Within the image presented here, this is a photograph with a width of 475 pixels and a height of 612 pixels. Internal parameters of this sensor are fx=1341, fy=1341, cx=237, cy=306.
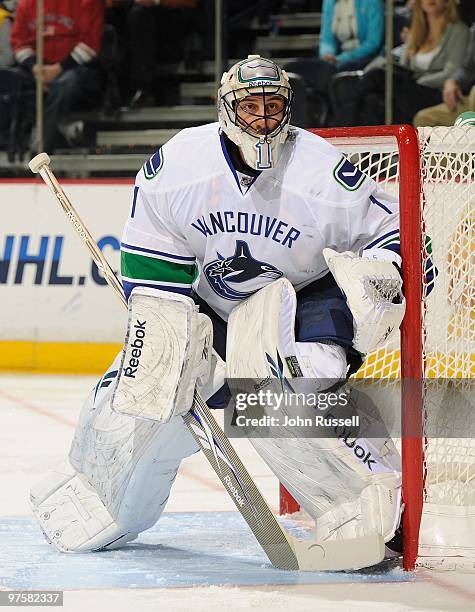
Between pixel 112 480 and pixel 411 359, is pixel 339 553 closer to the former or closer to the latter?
pixel 411 359

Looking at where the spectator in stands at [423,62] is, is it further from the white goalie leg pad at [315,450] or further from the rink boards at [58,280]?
the white goalie leg pad at [315,450]

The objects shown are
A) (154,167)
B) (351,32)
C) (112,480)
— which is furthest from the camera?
(351,32)

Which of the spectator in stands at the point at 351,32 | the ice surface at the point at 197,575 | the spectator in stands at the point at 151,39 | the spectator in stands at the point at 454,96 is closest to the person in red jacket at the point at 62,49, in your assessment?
the spectator in stands at the point at 151,39

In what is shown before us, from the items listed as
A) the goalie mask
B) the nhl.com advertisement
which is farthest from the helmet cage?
the nhl.com advertisement

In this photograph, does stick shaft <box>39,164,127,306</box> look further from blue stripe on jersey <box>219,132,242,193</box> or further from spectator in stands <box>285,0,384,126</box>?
spectator in stands <box>285,0,384,126</box>

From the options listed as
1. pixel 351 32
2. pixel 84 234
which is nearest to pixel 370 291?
pixel 84 234

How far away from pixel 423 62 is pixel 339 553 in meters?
3.72

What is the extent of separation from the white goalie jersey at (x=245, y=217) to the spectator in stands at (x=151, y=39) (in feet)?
12.3

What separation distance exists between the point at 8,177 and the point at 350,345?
150 inches

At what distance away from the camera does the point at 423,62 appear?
588cm

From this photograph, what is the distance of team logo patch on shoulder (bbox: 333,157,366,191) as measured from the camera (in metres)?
2.62

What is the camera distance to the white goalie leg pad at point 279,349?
8.60ft

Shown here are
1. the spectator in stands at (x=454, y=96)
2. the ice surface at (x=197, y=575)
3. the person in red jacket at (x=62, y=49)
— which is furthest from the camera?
the person in red jacket at (x=62, y=49)

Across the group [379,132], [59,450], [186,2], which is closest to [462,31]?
[186,2]
